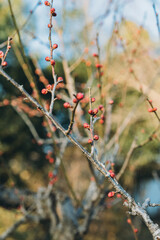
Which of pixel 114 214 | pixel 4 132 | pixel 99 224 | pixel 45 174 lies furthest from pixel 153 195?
pixel 4 132

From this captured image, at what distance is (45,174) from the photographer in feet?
20.6

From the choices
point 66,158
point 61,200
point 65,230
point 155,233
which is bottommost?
point 155,233

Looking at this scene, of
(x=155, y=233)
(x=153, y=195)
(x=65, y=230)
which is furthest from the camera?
(x=153, y=195)

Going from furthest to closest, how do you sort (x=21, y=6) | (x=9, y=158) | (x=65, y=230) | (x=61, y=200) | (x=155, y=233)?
(x=21, y=6), (x=9, y=158), (x=61, y=200), (x=65, y=230), (x=155, y=233)

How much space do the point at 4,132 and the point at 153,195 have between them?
5766 millimetres

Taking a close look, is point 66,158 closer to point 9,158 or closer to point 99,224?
point 9,158

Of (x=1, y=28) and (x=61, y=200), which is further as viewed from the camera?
(x=1, y=28)

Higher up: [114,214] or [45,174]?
[45,174]

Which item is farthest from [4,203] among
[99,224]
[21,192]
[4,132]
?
[99,224]

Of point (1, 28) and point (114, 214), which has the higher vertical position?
point (1, 28)

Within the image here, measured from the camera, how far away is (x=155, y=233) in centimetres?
66

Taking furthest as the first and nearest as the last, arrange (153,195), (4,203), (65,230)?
(153,195), (4,203), (65,230)

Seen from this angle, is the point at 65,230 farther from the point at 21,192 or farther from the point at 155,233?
the point at 155,233

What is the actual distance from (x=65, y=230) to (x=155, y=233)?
5.80 ft
